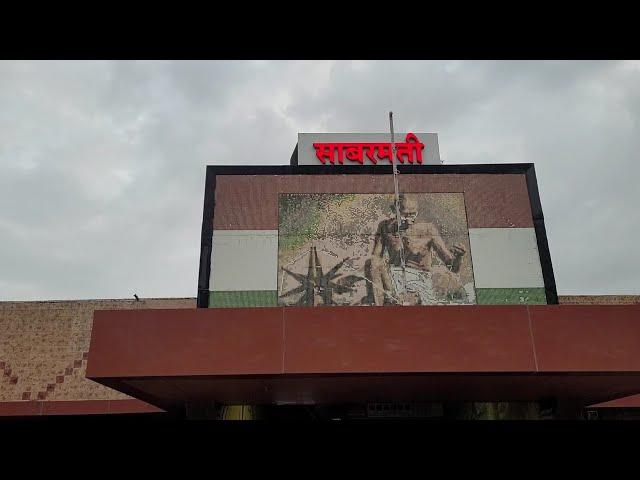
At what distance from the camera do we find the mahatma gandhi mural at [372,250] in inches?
703

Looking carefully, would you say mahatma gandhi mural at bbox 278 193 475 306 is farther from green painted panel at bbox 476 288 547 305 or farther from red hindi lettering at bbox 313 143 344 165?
red hindi lettering at bbox 313 143 344 165

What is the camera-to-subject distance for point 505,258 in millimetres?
18500

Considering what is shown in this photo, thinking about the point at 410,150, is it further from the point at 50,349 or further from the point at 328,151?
the point at 50,349

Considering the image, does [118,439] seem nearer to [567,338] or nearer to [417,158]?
[567,338]

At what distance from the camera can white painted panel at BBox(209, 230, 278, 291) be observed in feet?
59.1

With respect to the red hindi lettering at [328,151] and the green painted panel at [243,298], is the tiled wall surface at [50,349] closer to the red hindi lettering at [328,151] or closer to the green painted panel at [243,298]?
the green painted panel at [243,298]

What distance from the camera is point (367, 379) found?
8.89 m

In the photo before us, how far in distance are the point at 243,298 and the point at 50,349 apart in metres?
8.03

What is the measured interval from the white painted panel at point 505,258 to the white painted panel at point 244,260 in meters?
6.43

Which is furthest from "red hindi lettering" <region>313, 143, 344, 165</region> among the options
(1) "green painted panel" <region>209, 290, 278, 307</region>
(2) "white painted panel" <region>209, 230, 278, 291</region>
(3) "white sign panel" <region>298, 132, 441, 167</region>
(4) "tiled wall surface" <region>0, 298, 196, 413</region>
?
(4) "tiled wall surface" <region>0, 298, 196, 413</region>

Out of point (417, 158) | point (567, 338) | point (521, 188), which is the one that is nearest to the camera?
point (567, 338)
